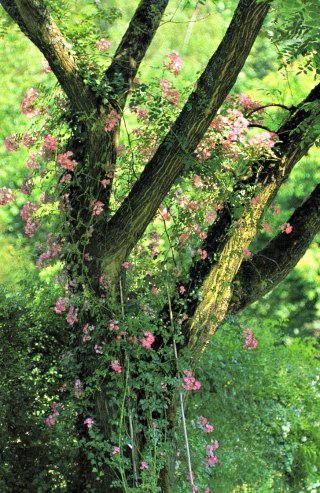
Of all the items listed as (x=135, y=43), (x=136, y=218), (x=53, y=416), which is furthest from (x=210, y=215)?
(x=53, y=416)

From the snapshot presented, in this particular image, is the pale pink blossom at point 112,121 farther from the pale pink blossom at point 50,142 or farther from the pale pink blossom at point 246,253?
the pale pink blossom at point 246,253

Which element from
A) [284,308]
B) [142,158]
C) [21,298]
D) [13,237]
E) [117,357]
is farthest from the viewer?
[13,237]

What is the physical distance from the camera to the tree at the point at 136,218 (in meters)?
4.73

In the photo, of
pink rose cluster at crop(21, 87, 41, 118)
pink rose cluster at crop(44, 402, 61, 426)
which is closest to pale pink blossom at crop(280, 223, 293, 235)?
pink rose cluster at crop(21, 87, 41, 118)

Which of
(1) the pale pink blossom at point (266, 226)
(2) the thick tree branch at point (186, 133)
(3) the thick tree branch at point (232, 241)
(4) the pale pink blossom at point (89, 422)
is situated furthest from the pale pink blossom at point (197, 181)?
(4) the pale pink blossom at point (89, 422)

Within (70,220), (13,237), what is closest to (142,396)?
(70,220)

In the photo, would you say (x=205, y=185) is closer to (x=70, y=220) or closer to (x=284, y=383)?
(x=70, y=220)

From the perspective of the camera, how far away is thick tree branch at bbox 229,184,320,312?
5406 millimetres

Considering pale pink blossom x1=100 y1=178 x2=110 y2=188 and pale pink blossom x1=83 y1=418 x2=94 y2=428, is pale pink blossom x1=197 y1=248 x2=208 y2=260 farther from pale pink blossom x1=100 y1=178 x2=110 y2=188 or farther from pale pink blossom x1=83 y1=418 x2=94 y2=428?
pale pink blossom x1=83 y1=418 x2=94 y2=428

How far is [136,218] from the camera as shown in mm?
4844

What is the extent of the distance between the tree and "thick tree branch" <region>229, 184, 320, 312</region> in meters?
0.18

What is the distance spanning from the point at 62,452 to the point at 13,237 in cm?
1134

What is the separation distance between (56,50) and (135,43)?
75 cm

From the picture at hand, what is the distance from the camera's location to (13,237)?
54.4 ft
